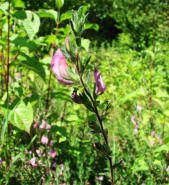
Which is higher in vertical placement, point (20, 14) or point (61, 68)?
point (20, 14)

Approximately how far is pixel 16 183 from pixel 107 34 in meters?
12.8

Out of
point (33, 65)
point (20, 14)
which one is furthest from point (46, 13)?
point (33, 65)

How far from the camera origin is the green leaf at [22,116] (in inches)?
42.4

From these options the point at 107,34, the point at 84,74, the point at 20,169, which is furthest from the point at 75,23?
the point at 107,34

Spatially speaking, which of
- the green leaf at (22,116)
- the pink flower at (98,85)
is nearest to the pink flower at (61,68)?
the pink flower at (98,85)

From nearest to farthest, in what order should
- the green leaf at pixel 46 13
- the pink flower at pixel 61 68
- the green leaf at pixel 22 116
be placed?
the pink flower at pixel 61 68 < the green leaf at pixel 22 116 < the green leaf at pixel 46 13

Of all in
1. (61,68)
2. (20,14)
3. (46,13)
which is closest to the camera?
(61,68)

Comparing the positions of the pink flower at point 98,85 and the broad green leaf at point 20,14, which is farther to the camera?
the broad green leaf at point 20,14

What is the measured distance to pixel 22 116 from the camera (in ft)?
3.64

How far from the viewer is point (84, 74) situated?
583mm

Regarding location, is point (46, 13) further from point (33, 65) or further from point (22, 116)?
point (22, 116)

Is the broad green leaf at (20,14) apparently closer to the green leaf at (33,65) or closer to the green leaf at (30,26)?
the green leaf at (30,26)

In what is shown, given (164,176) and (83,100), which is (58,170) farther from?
(83,100)

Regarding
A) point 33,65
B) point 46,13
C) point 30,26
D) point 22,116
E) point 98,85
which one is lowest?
point 22,116
